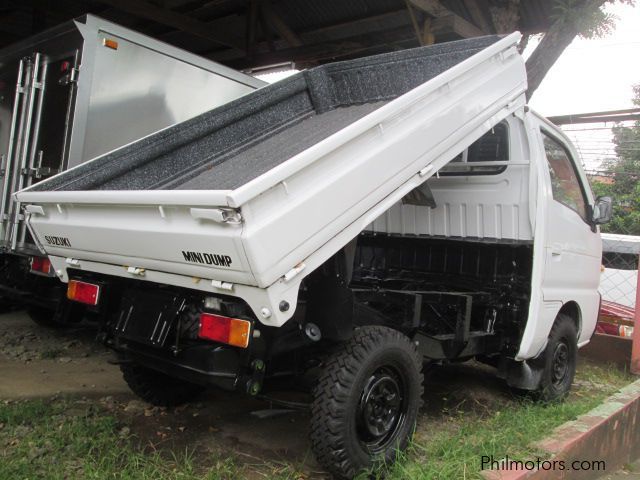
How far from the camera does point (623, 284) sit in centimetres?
772

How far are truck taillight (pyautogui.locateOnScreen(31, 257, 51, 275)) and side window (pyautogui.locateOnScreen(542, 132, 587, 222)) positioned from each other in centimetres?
395

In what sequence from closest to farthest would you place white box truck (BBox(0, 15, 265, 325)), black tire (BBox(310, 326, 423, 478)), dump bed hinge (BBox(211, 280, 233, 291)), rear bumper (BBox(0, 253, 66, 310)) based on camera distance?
dump bed hinge (BBox(211, 280, 233, 291))
black tire (BBox(310, 326, 423, 478))
white box truck (BBox(0, 15, 265, 325))
rear bumper (BBox(0, 253, 66, 310))

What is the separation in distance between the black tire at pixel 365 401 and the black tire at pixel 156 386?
1.52m

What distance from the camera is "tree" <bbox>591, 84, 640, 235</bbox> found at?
1190 centimetres

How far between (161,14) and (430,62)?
16.7 feet

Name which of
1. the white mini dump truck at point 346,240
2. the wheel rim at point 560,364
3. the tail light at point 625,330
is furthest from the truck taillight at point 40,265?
the tail light at point 625,330

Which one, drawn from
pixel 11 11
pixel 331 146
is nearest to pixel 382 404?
pixel 331 146

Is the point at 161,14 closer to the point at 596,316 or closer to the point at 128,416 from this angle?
the point at 128,416

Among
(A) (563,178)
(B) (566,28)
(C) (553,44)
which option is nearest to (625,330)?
(A) (563,178)

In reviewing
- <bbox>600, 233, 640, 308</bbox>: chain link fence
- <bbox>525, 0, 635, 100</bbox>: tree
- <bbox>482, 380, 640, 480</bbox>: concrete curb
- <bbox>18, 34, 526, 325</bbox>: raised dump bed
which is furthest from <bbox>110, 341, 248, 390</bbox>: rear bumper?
<bbox>600, 233, 640, 308</bbox>: chain link fence

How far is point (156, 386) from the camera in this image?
12.3ft

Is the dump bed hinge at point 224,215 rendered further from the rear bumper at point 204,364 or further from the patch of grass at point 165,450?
the patch of grass at point 165,450

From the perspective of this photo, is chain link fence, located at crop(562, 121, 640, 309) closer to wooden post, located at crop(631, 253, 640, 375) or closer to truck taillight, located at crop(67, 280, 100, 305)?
wooden post, located at crop(631, 253, 640, 375)

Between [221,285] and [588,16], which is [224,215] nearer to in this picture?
[221,285]
